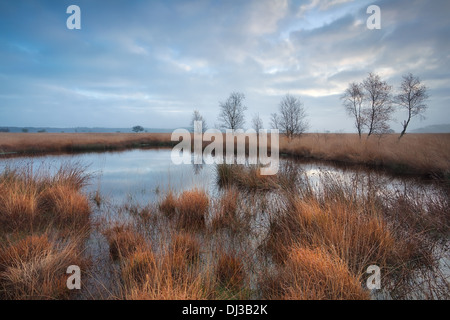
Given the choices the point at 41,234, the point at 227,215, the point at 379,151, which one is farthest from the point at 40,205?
the point at 379,151

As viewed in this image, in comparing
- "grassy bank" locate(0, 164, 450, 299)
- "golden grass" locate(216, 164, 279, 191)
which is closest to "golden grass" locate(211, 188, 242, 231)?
"grassy bank" locate(0, 164, 450, 299)

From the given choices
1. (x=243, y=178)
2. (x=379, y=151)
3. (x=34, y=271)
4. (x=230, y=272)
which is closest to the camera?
(x=34, y=271)

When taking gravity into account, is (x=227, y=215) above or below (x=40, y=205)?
below

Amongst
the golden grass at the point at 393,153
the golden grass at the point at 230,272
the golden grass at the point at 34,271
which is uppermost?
the golden grass at the point at 393,153

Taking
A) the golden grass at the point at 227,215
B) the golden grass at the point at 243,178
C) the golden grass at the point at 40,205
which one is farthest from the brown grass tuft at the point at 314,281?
the golden grass at the point at 243,178

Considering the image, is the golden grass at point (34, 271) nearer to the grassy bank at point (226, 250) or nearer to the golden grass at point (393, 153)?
the grassy bank at point (226, 250)

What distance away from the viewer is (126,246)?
295 cm

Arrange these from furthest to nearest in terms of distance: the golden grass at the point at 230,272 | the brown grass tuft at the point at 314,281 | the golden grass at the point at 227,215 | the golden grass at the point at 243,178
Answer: the golden grass at the point at 243,178, the golden grass at the point at 227,215, the golden grass at the point at 230,272, the brown grass tuft at the point at 314,281

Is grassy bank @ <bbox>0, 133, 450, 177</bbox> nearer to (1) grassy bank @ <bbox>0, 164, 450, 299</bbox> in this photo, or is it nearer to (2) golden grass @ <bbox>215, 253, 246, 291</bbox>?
(1) grassy bank @ <bbox>0, 164, 450, 299</bbox>

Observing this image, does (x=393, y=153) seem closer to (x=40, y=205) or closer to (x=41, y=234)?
(x=41, y=234)

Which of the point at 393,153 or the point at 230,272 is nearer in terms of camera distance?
the point at 230,272

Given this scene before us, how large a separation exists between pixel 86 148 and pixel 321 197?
27235 millimetres
